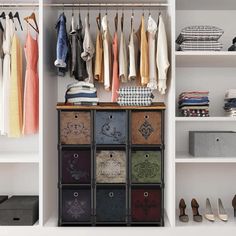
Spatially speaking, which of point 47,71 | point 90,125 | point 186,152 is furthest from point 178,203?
point 47,71

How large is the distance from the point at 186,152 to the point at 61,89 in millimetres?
1191

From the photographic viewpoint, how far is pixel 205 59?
2807 millimetres

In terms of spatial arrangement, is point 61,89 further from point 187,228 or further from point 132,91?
point 187,228

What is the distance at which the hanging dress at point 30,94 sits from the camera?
2.79 meters

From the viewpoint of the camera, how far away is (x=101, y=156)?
2.68m

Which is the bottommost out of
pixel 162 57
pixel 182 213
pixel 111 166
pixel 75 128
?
pixel 182 213

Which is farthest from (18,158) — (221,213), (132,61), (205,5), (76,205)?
(205,5)

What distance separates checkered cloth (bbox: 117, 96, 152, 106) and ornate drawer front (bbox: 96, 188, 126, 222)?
63cm

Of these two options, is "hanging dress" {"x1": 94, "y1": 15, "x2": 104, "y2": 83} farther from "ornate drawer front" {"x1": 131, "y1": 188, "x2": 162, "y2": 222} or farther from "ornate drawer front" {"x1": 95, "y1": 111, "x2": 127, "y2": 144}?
"ornate drawer front" {"x1": 131, "y1": 188, "x2": 162, "y2": 222}

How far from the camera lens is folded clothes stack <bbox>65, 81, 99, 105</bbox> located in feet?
8.95

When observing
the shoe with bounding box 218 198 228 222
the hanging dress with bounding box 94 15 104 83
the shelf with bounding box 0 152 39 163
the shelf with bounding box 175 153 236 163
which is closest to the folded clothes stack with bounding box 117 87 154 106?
the hanging dress with bounding box 94 15 104 83

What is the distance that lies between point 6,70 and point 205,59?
5.00 feet

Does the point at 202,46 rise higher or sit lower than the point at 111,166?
higher

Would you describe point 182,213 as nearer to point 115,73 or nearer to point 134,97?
point 134,97
